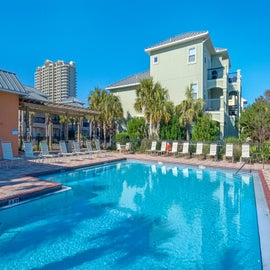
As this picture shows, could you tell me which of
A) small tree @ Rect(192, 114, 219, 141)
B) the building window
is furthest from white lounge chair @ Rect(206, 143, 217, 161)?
the building window

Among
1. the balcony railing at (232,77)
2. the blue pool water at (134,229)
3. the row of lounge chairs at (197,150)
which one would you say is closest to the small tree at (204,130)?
the row of lounge chairs at (197,150)

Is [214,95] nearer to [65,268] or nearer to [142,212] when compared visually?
[142,212]

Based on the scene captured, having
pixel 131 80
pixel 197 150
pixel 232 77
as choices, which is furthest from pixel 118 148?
pixel 232 77

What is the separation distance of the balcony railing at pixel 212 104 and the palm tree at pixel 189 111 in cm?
275

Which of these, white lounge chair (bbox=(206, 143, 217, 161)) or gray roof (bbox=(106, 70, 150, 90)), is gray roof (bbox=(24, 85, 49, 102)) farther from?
white lounge chair (bbox=(206, 143, 217, 161))

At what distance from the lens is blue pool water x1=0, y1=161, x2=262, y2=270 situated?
13.5 ft

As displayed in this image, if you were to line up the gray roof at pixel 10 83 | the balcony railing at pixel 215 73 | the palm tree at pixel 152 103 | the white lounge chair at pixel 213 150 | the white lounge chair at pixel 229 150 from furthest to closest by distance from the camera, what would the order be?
the balcony railing at pixel 215 73
the palm tree at pixel 152 103
the white lounge chair at pixel 213 150
the white lounge chair at pixel 229 150
the gray roof at pixel 10 83

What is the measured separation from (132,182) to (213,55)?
19150 millimetres

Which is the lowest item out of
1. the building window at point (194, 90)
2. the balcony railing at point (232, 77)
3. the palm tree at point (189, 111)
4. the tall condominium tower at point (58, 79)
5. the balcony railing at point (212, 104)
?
the palm tree at point (189, 111)

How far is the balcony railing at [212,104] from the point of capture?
805 inches

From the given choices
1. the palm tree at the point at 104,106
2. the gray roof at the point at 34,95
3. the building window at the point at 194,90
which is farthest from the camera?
the palm tree at the point at 104,106

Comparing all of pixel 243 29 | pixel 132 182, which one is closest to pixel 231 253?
pixel 132 182

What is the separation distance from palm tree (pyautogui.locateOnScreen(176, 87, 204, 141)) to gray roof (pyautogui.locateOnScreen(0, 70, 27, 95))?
39.5ft

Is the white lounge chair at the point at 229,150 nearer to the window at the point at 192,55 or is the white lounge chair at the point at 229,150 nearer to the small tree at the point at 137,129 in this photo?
the small tree at the point at 137,129
